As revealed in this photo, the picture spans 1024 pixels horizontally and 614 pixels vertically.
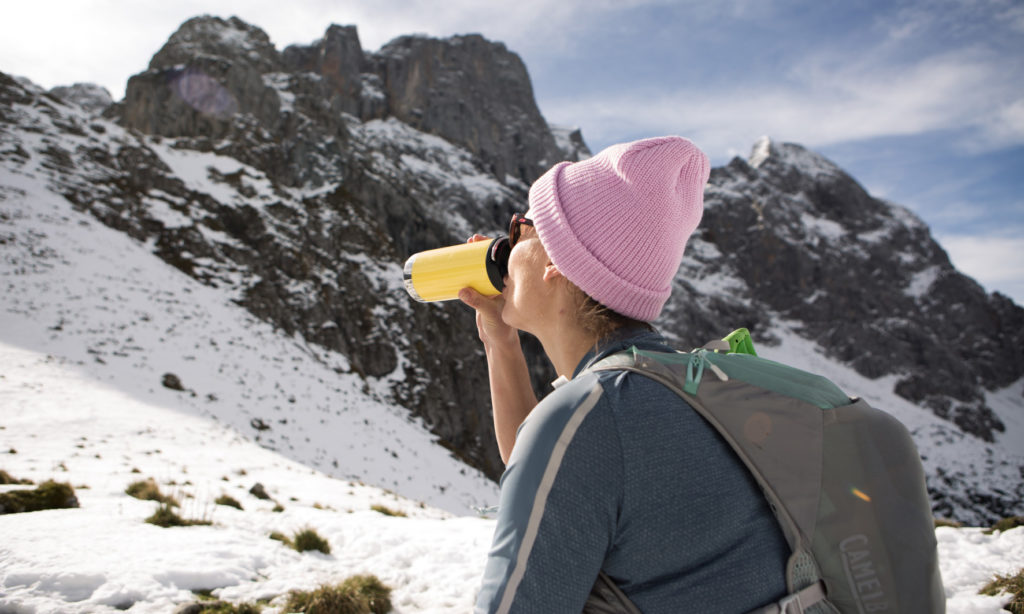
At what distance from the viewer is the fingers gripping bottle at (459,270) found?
6.47ft

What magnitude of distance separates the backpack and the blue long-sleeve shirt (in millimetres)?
43

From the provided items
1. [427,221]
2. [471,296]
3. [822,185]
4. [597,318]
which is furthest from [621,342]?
[822,185]

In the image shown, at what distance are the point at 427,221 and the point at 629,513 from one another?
5838 centimetres

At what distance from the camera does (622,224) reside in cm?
159

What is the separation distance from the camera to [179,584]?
13.0 ft

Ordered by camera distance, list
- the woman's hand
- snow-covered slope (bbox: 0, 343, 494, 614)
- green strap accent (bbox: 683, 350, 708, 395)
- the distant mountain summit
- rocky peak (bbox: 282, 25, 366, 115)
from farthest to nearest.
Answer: rocky peak (bbox: 282, 25, 366, 115) < the distant mountain summit < snow-covered slope (bbox: 0, 343, 494, 614) < the woman's hand < green strap accent (bbox: 683, 350, 708, 395)

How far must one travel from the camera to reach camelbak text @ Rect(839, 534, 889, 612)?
1164mm

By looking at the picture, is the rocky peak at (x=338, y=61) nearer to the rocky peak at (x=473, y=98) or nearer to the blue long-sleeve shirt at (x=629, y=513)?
the rocky peak at (x=473, y=98)

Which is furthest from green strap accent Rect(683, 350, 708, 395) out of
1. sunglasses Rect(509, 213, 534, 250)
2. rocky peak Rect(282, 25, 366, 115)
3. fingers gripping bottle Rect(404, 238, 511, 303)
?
rocky peak Rect(282, 25, 366, 115)

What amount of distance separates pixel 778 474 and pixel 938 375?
144 meters

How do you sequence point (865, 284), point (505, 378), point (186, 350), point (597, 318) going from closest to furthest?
1. point (597, 318)
2. point (505, 378)
3. point (186, 350)
4. point (865, 284)

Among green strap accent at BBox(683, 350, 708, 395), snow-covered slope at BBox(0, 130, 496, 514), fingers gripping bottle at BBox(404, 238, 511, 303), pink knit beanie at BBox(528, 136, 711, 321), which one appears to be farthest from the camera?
snow-covered slope at BBox(0, 130, 496, 514)

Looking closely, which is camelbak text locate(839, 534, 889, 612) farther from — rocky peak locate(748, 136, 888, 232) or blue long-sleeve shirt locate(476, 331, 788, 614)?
rocky peak locate(748, 136, 888, 232)

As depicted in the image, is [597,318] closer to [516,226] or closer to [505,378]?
[516,226]
